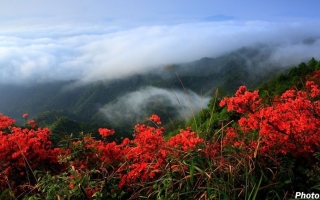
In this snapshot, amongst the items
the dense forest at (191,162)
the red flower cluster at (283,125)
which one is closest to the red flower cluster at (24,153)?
the dense forest at (191,162)

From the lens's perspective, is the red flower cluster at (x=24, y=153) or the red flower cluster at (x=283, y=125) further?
the red flower cluster at (x=24, y=153)

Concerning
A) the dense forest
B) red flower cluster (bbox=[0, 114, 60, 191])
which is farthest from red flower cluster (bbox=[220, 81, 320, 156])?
red flower cluster (bbox=[0, 114, 60, 191])

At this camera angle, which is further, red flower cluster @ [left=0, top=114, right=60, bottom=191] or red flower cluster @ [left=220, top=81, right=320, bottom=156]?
red flower cluster @ [left=0, top=114, right=60, bottom=191]

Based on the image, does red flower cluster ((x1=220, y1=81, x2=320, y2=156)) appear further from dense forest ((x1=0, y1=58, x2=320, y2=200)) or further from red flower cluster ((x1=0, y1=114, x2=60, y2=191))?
red flower cluster ((x1=0, y1=114, x2=60, y2=191))

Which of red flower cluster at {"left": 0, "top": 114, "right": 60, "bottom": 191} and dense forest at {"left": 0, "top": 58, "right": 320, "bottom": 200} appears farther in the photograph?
red flower cluster at {"left": 0, "top": 114, "right": 60, "bottom": 191}

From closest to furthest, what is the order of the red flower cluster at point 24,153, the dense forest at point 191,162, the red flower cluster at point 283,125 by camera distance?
the dense forest at point 191,162 → the red flower cluster at point 283,125 → the red flower cluster at point 24,153

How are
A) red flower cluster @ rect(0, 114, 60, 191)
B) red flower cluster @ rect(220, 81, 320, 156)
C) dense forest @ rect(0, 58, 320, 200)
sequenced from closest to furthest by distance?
dense forest @ rect(0, 58, 320, 200), red flower cluster @ rect(220, 81, 320, 156), red flower cluster @ rect(0, 114, 60, 191)

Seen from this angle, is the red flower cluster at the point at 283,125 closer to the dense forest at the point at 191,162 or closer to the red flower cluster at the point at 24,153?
the dense forest at the point at 191,162

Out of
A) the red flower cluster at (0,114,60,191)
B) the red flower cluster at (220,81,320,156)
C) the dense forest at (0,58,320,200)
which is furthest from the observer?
the red flower cluster at (0,114,60,191)

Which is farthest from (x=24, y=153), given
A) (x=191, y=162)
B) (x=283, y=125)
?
(x=283, y=125)

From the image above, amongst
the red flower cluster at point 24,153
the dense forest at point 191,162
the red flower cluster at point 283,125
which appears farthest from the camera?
the red flower cluster at point 24,153

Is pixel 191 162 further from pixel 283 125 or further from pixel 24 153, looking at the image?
pixel 24 153

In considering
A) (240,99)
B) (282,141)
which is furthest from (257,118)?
(282,141)

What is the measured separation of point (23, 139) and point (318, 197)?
19.8 ft
